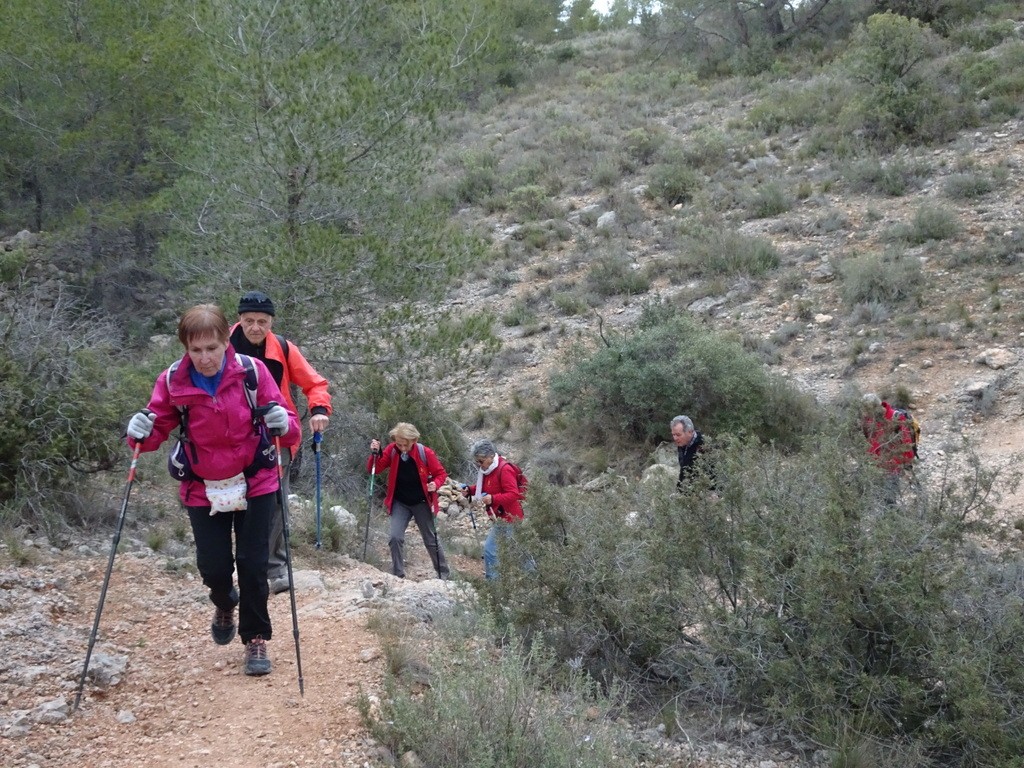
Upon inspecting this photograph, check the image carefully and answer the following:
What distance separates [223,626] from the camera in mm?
4730

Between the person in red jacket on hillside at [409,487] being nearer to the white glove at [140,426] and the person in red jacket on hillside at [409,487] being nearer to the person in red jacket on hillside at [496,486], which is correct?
the person in red jacket on hillside at [496,486]

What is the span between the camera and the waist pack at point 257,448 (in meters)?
4.16

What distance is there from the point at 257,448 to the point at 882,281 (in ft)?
39.8

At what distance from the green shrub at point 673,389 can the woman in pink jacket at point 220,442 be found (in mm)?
8432

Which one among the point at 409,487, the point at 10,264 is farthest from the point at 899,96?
the point at 10,264

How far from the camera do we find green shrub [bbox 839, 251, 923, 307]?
46.5 feet

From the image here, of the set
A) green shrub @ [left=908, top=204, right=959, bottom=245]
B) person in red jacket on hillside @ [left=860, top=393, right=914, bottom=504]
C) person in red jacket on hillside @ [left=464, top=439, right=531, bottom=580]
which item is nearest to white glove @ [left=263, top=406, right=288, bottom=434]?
person in red jacket on hillside @ [left=860, top=393, right=914, bottom=504]

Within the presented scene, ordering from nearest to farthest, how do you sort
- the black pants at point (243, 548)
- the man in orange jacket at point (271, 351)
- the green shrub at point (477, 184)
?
the black pants at point (243, 548) < the man in orange jacket at point (271, 351) < the green shrub at point (477, 184)

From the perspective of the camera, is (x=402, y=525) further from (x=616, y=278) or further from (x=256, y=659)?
(x=616, y=278)

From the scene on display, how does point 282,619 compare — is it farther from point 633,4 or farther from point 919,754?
point 633,4

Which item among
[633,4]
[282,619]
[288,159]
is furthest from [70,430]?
[633,4]

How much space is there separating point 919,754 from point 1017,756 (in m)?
0.39

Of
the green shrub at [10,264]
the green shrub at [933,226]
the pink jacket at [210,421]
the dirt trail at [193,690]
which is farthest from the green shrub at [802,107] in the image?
the pink jacket at [210,421]

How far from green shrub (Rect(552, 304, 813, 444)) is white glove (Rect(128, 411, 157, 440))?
8872 mm
